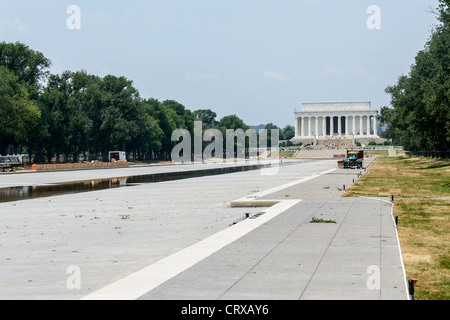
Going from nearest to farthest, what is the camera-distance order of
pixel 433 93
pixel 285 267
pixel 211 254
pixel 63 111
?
pixel 285 267 → pixel 211 254 → pixel 433 93 → pixel 63 111

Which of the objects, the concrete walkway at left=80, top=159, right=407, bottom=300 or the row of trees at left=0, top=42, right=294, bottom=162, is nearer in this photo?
the concrete walkway at left=80, top=159, right=407, bottom=300

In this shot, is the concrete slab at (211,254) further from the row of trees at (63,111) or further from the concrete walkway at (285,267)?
the row of trees at (63,111)

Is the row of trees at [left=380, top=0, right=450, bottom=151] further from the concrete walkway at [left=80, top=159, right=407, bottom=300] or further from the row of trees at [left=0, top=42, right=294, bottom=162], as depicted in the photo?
the row of trees at [left=0, top=42, right=294, bottom=162]

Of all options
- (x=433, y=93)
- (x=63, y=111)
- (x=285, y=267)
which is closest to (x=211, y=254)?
(x=285, y=267)

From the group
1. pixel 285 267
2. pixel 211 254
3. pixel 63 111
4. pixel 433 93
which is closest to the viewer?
pixel 285 267

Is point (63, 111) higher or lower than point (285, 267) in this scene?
higher

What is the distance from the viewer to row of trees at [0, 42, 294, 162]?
8775 centimetres

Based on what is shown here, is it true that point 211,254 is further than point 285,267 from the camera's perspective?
Yes

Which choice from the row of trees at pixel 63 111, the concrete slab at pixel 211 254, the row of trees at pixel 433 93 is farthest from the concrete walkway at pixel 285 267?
the row of trees at pixel 63 111

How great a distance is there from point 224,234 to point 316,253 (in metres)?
3.67

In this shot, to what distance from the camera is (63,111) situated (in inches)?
4311

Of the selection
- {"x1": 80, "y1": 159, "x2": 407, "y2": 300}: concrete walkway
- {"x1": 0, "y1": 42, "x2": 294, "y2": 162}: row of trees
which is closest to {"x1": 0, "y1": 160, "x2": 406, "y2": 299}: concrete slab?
{"x1": 80, "y1": 159, "x2": 407, "y2": 300}: concrete walkway

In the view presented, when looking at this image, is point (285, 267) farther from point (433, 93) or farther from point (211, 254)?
point (433, 93)

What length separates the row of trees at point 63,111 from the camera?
87750 mm
